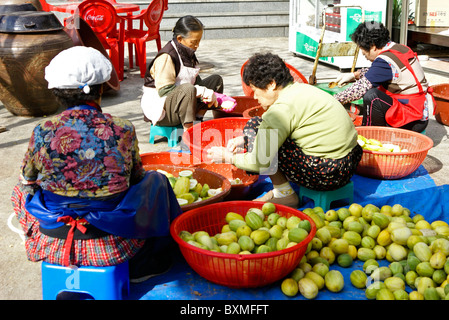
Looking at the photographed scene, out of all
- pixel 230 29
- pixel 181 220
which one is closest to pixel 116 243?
pixel 181 220

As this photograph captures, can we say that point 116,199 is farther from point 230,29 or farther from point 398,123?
point 230,29

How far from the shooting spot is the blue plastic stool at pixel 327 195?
337cm

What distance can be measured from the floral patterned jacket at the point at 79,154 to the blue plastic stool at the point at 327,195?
4.99ft

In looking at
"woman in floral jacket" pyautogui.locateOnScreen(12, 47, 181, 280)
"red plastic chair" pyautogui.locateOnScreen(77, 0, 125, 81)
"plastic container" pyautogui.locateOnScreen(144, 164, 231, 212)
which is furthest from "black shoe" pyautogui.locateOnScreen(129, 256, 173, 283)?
"red plastic chair" pyautogui.locateOnScreen(77, 0, 125, 81)

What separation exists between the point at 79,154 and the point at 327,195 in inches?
69.4

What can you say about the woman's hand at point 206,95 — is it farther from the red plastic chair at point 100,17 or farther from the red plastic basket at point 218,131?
the red plastic chair at point 100,17

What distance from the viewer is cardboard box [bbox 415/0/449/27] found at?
9039 millimetres

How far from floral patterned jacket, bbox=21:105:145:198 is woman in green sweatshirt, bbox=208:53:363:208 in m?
1.00

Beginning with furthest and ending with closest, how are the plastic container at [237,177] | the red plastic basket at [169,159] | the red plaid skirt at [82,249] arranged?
1. the red plastic basket at [169,159]
2. the plastic container at [237,177]
3. the red plaid skirt at [82,249]

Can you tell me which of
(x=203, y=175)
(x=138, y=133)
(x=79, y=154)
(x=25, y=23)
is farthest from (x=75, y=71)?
(x=25, y=23)

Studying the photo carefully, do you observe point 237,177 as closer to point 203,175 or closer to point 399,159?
point 203,175

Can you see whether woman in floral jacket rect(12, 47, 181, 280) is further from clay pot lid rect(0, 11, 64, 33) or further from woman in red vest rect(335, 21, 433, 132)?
clay pot lid rect(0, 11, 64, 33)

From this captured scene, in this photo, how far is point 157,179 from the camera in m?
2.50

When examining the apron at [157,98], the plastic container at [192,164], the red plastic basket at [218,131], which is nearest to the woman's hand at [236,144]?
the plastic container at [192,164]
